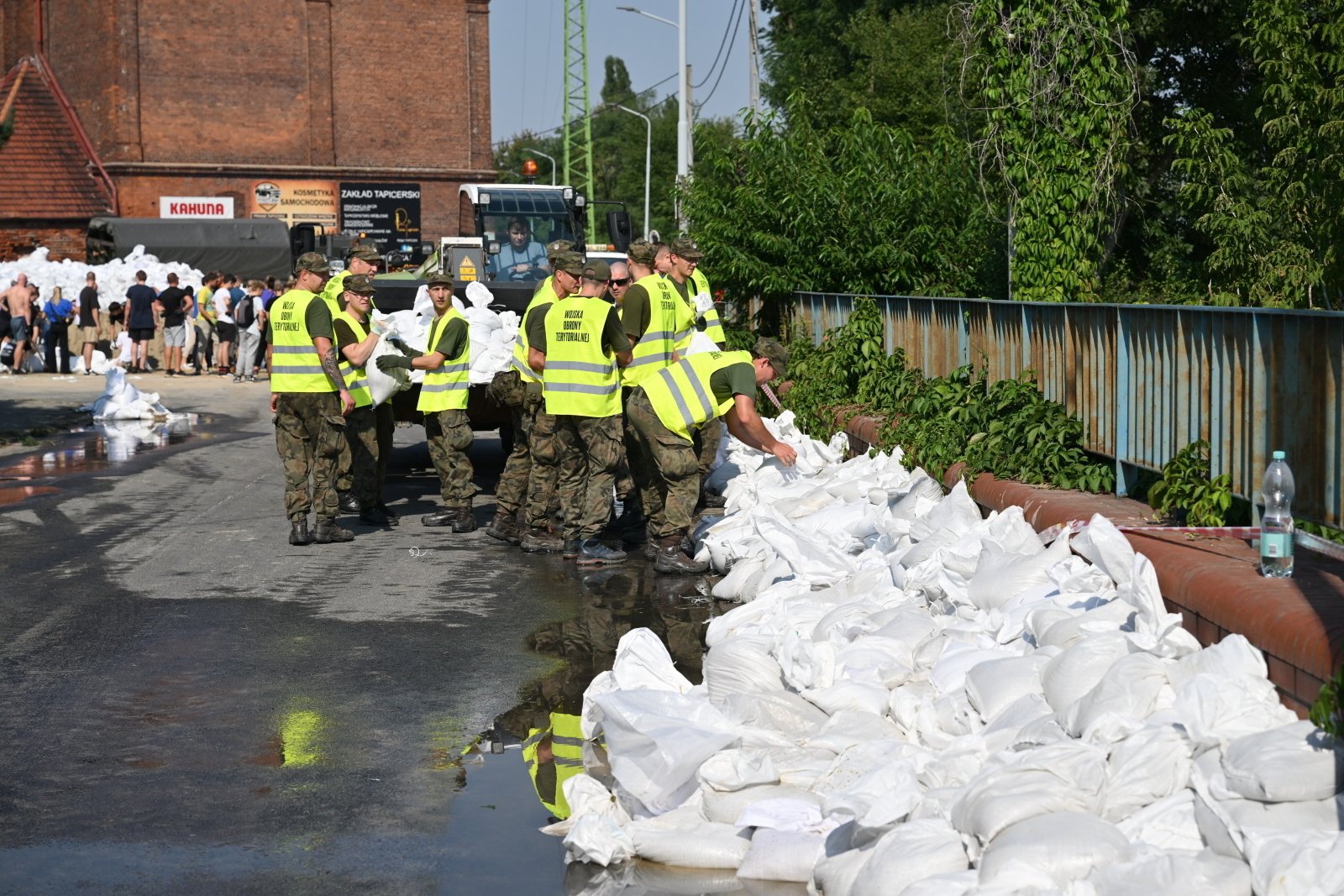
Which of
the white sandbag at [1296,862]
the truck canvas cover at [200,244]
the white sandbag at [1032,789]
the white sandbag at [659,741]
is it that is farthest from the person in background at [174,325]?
the white sandbag at [1296,862]

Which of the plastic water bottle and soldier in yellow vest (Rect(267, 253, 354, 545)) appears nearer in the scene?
the plastic water bottle

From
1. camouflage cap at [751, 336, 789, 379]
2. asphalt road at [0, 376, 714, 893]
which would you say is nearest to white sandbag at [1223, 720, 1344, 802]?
asphalt road at [0, 376, 714, 893]

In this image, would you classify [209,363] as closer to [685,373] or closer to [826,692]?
[685,373]

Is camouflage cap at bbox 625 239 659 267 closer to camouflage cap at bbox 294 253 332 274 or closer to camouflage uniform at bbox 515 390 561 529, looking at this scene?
camouflage uniform at bbox 515 390 561 529

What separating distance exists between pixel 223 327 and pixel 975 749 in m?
25.8

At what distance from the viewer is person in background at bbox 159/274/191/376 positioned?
28.5 meters

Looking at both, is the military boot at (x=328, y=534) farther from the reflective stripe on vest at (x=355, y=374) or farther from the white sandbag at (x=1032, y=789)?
the white sandbag at (x=1032, y=789)

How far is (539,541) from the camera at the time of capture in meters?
10.5

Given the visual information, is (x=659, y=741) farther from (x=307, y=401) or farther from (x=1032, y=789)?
(x=307, y=401)

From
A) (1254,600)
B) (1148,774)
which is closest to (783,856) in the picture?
(1148,774)

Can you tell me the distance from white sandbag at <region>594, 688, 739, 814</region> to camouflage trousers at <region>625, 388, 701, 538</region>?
401 centimetres

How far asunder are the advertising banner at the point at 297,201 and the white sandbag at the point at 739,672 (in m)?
39.2

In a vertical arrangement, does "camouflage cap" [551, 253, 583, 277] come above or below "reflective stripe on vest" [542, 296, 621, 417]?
above

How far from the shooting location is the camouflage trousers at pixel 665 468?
933cm
